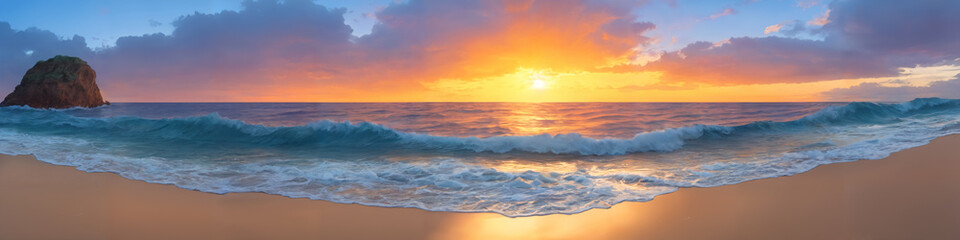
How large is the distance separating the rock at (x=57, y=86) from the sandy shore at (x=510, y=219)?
247 ft

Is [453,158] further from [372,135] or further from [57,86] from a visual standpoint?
[57,86]

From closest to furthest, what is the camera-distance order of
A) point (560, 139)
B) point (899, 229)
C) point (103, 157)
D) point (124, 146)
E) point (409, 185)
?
point (899, 229), point (409, 185), point (103, 157), point (560, 139), point (124, 146)

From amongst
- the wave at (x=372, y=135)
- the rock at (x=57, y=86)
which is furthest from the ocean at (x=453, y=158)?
the rock at (x=57, y=86)

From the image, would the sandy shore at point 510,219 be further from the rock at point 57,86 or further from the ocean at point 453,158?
the rock at point 57,86

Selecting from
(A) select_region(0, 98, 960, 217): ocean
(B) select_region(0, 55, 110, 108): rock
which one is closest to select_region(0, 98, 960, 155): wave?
(A) select_region(0, 98, 960, 217): ocean

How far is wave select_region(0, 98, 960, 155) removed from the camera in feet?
36.4

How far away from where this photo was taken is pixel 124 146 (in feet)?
39.1

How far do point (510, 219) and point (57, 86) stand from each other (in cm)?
8196

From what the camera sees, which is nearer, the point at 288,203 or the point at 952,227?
the point at 952,227

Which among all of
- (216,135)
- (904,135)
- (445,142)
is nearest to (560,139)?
(445,142)

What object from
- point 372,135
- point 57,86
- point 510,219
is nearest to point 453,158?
point 372,135

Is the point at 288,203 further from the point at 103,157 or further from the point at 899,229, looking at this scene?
the point at 103,157

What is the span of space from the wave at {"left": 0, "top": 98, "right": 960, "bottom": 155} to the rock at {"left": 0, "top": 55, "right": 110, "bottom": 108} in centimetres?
5654

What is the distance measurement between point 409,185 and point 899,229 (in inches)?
221
